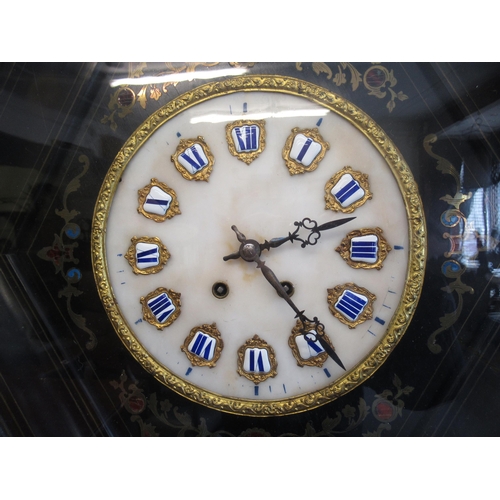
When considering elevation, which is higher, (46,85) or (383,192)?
(383,192)

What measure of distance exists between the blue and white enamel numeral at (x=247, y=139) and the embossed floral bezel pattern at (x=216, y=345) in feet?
2.22

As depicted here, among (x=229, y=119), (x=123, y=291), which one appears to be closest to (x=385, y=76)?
(x=229, y=119)

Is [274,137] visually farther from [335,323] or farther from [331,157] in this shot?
[335,323]

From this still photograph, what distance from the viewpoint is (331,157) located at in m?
1.62

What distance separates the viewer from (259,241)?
1.64 metres

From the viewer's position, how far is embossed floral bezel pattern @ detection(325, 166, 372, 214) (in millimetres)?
1611

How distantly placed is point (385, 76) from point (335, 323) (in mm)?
942

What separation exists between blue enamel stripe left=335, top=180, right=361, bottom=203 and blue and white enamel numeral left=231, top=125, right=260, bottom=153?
0.36 meters

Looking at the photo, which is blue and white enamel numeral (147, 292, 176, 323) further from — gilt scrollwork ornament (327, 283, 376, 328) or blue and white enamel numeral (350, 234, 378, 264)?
blue and white enamel numeral (350, 234, 378, 264)

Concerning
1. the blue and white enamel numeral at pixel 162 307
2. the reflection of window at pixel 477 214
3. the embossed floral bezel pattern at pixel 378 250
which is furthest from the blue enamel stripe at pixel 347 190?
the blue and white enamel numeral at pixel 162 307

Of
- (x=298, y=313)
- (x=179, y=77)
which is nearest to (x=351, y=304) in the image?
(x=298, y=313)

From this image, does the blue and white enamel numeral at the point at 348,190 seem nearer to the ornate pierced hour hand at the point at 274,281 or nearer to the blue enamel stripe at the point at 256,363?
the ornate pierced hour hand at the point at 274,281

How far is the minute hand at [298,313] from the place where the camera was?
1579mm

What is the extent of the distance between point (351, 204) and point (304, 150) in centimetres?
27
